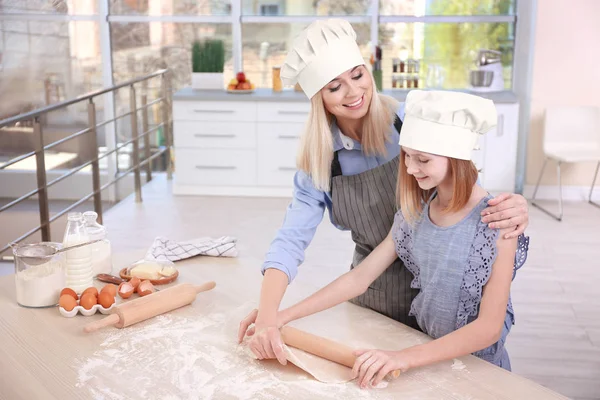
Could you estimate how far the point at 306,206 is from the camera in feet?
6.56

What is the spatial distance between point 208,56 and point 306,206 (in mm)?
4218

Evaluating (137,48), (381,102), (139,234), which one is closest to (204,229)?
(139,234)

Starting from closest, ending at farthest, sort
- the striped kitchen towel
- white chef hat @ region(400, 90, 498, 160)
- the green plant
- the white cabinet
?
1. white chef hat @ region(400, 90, 498, 160)
2. the striped kitchen towel
3. the white cabinet
4. the green plant

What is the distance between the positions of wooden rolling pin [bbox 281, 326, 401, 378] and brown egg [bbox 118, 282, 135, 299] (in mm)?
481

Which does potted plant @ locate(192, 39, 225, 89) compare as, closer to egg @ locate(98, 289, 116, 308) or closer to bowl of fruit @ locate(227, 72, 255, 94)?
bowl of fruit @ locate(227, 72, 255, 94)

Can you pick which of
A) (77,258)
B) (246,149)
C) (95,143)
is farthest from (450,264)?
(246,149)

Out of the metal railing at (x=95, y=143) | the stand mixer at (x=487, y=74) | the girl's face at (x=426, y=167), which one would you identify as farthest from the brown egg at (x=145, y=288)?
the stand mixer at (x=487, y=74)

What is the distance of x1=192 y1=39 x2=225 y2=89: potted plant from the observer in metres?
5.99

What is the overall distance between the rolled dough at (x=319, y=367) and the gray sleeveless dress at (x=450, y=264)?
11.9 inches

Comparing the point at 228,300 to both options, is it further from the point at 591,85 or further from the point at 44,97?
the point at 44,97

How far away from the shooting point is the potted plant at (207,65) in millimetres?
5988

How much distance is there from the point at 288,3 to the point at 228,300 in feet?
15.3

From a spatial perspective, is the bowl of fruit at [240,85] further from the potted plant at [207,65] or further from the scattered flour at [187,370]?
the scattered flour at [187,370]

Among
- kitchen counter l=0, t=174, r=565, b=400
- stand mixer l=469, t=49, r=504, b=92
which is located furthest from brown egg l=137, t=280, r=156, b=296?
stand mixer l=469, t=49, r=504, b=92
